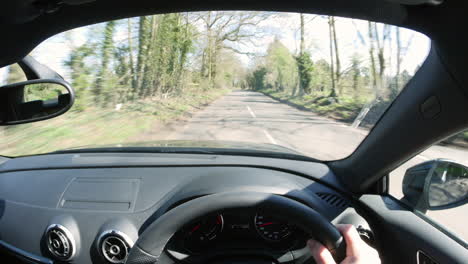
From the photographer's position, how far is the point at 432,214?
6.84 ft

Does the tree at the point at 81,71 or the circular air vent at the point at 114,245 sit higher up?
the tree at the point at 81,71

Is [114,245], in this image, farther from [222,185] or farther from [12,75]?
[12,75]

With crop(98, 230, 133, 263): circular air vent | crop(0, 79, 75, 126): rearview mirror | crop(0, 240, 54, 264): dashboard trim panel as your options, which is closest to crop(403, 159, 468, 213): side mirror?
crop(98, 230, 133, 263): circular air vent

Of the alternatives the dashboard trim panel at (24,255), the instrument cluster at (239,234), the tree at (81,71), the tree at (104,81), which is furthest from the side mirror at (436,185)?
the tree at (104,81)

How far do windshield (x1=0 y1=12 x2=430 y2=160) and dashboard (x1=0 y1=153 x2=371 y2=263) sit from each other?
1.61 feet

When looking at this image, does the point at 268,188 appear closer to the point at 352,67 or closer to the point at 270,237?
the point at 270,237

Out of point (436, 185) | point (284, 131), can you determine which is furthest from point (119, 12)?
point (284, 131)

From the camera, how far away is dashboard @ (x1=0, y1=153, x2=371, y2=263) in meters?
2.26

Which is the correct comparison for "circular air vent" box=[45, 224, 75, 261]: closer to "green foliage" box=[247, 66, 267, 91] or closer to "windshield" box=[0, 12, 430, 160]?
"windshield" box=[0, 12, 430, 160]

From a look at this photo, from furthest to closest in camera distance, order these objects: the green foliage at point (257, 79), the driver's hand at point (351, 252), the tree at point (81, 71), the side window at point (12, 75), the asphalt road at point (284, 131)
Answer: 1. the tree at point (81, 71)
2. the green foliage at point (257, 79)
3. the side window at point (12, 75)
4. the asphalt road at point (284, 131)
5. the driver's hand at point (351, 252)

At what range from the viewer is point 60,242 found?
2361 millimetres

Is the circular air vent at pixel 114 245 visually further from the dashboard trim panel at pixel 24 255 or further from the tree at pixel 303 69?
the tree at pixel 303 69

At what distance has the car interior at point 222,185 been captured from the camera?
162 cm

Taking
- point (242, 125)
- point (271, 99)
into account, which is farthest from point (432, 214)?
point (242, 125)
